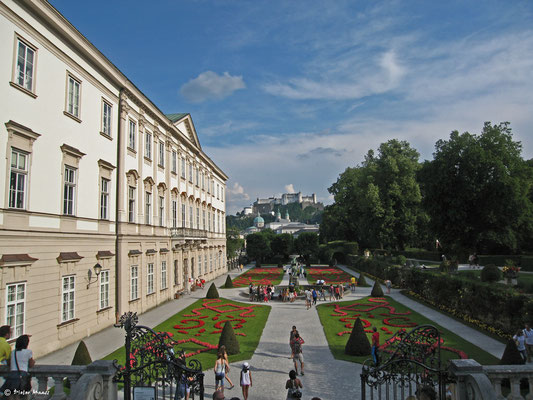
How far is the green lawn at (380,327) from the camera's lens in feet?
48.9

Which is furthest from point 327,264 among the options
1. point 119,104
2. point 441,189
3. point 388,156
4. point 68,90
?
point 68,90

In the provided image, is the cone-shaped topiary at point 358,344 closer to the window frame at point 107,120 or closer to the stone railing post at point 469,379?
Result: the stone railing post at point 469,379

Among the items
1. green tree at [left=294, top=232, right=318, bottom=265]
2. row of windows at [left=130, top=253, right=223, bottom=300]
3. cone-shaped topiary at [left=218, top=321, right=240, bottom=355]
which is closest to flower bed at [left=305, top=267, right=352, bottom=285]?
row of windows at [left=130, top=253, right=223, bottom=300]

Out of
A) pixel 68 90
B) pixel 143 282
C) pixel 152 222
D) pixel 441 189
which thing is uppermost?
pixel 68 90

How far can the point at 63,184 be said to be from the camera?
1639 centimetres

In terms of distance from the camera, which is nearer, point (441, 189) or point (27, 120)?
point (27, 120)

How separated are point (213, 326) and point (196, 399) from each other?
9754 mm

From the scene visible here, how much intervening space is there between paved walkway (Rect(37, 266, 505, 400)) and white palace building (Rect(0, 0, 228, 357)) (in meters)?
1.24

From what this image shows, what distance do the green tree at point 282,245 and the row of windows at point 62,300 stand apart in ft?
169

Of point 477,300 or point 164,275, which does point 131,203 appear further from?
point 477,300

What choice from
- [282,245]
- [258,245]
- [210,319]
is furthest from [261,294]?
[282,245]

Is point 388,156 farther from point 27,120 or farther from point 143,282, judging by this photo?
point 27,120

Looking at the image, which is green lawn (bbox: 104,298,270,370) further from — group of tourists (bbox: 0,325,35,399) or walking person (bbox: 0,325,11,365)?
group of tourists (bbox: 0,325,35,399)

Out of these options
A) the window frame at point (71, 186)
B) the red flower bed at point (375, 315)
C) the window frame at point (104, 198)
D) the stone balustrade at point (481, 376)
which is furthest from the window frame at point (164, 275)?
the stone balustrade at point (481, 376)
